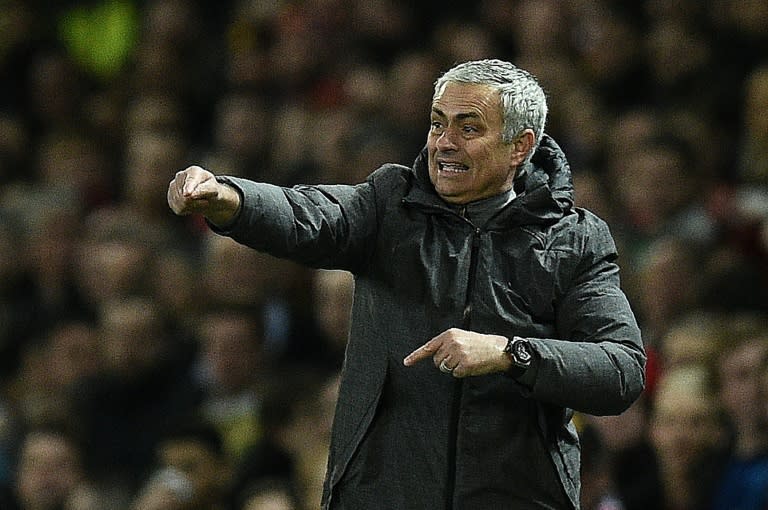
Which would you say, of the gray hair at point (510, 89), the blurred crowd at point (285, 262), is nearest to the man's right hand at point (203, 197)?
the gray hair at point (510, 89)

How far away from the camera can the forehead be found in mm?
3746

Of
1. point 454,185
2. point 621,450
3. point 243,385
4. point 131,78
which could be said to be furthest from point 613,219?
point 131,78

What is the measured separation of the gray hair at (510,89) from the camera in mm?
3758

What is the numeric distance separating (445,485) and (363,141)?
3.89 metres

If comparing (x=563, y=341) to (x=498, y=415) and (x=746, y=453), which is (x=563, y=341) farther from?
(x=746, y=453)

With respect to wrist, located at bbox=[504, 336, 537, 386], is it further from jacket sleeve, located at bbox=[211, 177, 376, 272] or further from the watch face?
jacket sleeve, located at bbox=[211, 177, 376, 272]

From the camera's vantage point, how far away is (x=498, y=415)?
3736mm

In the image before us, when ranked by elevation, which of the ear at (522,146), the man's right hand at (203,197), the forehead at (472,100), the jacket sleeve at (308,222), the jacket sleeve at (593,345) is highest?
the forehead at (472,100)

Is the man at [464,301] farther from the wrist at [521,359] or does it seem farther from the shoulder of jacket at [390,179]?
the wrist at [521,359]

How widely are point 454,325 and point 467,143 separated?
39 cm

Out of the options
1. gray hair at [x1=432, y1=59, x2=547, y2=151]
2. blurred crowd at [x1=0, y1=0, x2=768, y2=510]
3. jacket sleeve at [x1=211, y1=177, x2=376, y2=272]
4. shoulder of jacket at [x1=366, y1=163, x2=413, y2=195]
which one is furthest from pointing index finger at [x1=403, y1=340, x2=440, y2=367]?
blurred crowd at [x1=0, y1=0, x2=768, y2=510]

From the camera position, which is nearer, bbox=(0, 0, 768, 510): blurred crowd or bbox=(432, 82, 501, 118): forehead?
bbox=(432, 82, 501, 118): forehead

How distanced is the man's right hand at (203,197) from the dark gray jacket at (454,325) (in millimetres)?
194

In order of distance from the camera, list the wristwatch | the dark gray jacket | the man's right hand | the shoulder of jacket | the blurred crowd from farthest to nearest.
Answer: the blurred crowd, the shoulder of jacket, the dark gray jacket, the wristwatch, the man's right hand
